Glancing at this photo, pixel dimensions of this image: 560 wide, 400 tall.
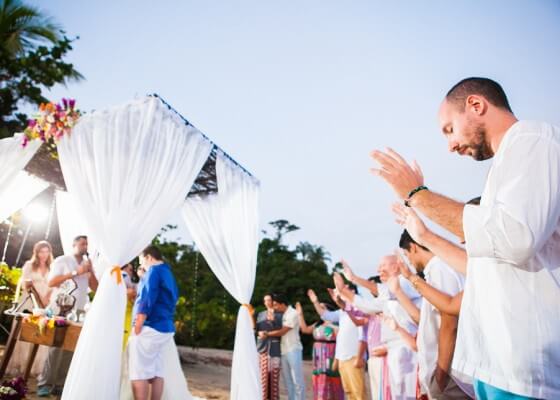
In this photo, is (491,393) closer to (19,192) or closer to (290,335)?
(290,335)

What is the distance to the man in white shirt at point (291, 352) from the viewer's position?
6.41 m

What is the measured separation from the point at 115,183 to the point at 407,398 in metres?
3.49

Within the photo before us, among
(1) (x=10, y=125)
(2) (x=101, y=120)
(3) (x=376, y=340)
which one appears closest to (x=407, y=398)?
(3) (x=376, y=340)

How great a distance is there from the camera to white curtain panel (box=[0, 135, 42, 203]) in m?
5.07

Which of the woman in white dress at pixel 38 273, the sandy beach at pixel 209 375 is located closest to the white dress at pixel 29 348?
the woman in white dress at pixel 38 273

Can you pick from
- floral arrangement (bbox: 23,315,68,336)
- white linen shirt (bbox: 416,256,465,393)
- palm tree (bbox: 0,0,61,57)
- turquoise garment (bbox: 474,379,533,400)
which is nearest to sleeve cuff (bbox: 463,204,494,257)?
turquoise garment (bbox: 474,379,533,400)

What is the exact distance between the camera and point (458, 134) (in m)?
1.31

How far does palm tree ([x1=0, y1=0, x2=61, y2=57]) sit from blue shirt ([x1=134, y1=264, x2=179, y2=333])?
9755 mm

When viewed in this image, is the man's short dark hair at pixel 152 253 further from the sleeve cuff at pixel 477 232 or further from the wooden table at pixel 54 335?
the sleeve cuff at pixel 477 232

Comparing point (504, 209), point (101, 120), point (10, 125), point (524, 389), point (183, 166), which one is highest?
point (10, 125)

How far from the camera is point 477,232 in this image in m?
1.05

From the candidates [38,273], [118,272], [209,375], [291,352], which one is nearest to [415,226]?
[118,272]

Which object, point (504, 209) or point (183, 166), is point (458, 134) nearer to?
point (504, 209)

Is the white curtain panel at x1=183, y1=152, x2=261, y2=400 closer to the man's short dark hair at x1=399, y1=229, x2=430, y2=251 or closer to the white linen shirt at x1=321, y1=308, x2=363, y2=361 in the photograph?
the white linen shirt at x1=321, y1=308, x2=363, y2=361
